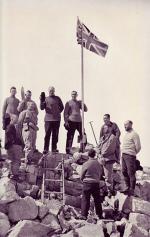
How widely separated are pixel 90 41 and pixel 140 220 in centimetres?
476

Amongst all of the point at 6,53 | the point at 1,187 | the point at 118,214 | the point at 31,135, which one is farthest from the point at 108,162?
the point at 6,53

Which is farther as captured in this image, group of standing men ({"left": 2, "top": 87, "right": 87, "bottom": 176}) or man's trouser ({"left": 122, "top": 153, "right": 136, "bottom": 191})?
group of standing men ({"left": 2, "top": 87, "right": 87, "bottom": 176})

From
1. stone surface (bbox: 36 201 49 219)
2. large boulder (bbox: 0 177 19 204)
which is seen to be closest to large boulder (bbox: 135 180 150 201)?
stone surface (bbox: 36 201 49 219)

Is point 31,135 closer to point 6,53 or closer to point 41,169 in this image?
→ point 41,169

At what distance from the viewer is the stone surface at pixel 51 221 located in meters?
8.23

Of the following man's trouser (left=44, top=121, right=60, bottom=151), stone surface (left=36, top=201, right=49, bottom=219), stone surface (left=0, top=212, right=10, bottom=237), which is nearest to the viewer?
stone surface (left=0, top=212, right=10, bottom=237)

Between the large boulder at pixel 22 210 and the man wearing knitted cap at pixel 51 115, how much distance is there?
234 cm

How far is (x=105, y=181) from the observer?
32.8 ft

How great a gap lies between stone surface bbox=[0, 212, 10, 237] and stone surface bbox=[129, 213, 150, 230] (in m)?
2.55

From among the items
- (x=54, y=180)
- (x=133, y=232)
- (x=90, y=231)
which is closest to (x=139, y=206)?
(x=133, y=232)

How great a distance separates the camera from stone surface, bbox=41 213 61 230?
823 centimetres

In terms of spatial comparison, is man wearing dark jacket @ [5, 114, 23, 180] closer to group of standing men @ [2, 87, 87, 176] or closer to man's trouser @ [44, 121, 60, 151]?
group of standing men @ [2, 87, 87, 176]

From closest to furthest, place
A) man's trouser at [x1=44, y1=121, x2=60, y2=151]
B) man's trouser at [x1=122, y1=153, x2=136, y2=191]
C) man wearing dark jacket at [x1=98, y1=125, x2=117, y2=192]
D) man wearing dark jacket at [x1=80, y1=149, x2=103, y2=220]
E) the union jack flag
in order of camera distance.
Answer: man wearing dark jacket at [x1=80, y1=149, x2=103, y2=220], man's trouser at [x1=122, y1=153, x2=136, y2=191], man wearing dark jacket at [x1=98, y1=125, x2=117, y2=192], man's trouser at [x1=44, y1=121, x2=60, y2=151], the union jack flag

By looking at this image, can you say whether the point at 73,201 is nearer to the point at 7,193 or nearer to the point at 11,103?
the point at 7,193
